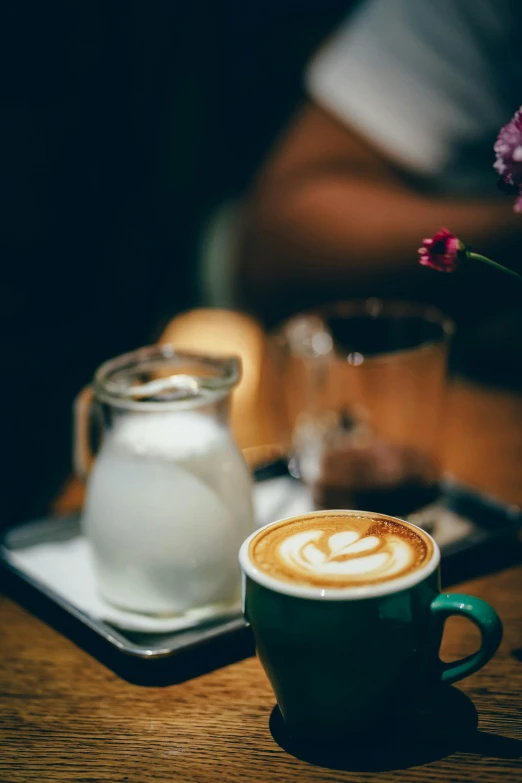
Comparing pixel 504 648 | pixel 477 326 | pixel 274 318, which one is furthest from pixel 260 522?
pixel 274 318

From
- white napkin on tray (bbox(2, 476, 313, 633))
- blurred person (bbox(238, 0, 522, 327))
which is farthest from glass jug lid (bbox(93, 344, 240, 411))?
blurred person (bbox(238, 0, 522, 327))

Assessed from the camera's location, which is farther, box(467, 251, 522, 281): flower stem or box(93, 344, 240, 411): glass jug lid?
box(93, 344, 240, 411): glass jug lid

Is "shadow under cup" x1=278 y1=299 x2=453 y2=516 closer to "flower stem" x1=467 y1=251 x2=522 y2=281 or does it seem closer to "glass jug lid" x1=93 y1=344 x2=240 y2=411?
"glass jug lid" x1=93 y1=344 x2=240 y2=411

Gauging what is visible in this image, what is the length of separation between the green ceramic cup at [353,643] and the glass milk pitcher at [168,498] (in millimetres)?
127

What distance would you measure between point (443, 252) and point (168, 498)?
28cm

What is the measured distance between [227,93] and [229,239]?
1.60 feet

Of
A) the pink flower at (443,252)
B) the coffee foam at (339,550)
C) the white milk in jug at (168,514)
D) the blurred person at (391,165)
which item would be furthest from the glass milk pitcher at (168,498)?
the blurred person at (391,165)

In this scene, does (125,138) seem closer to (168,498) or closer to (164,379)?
(164,379)

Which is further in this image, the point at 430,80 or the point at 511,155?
the point at 430,80

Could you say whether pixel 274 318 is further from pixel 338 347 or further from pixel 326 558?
pixel 326 558

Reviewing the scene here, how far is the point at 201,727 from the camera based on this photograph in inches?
22.6

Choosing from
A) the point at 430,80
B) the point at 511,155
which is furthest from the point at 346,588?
the point at 430,80

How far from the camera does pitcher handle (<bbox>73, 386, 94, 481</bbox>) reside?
0.76 meters

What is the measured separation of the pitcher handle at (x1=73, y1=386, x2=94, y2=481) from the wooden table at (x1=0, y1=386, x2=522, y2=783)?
0.15 m
